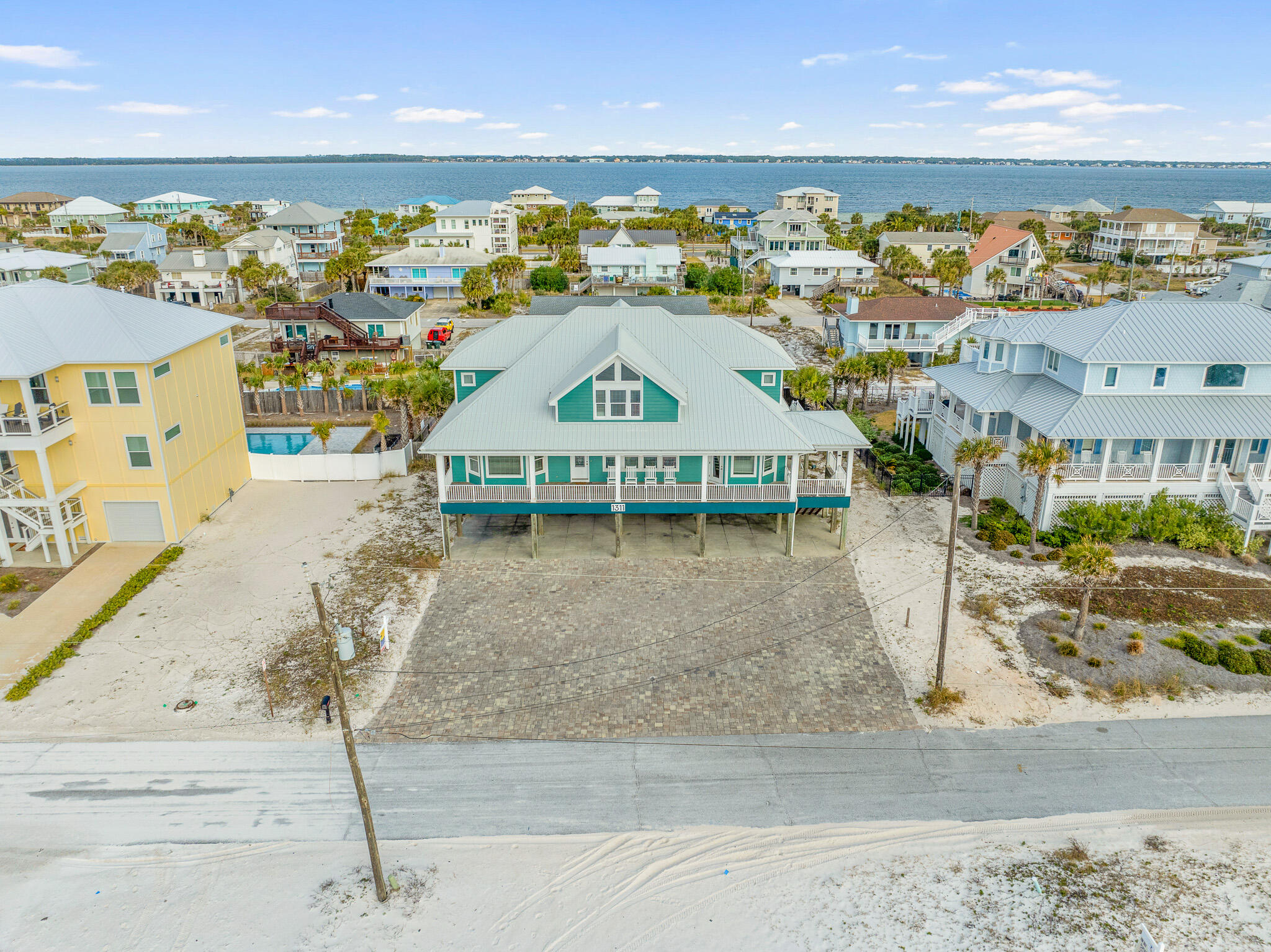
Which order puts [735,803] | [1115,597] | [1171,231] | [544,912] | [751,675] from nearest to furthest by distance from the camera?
1. [544,912]
2. [735,803]
3. [751,675]
4. [1115,597]
5. [1171,231]

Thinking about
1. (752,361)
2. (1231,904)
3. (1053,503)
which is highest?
(752,361)

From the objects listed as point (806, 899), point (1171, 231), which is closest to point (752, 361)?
point (806, 899)

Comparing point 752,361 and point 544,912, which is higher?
point 752,361

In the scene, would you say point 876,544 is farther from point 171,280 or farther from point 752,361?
point 171,280

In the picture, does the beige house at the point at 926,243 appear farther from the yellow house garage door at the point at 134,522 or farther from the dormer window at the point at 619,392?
the yellow house garage door at the point at 134,522

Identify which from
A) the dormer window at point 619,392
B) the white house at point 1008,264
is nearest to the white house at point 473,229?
the white house at point 1008,264

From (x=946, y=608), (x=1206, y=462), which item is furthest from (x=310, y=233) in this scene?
(x=946, y=608)

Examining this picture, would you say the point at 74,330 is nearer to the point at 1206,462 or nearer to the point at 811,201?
the point at 1206,462

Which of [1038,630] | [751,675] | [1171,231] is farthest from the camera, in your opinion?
[1171,231]
